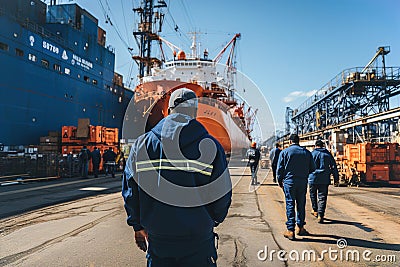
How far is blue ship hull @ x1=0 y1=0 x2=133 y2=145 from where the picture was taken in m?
17.3

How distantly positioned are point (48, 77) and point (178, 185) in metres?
21.0

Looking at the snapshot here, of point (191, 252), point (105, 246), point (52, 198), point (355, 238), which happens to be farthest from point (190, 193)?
point (52, 198)

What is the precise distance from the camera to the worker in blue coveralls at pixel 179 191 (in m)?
2.17

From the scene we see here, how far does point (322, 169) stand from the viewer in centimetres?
666

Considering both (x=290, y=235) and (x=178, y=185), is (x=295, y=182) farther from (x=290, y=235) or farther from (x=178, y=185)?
(x=178, y=185)

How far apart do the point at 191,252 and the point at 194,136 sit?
0.79m

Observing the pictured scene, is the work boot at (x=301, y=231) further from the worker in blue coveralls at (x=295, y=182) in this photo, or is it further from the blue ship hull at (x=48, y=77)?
the blue ship hull at (x=48, y=77)

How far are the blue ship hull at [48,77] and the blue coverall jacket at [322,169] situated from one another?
16271 millimetres

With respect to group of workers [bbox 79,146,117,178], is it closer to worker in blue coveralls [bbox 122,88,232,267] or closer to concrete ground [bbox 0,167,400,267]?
concrete ground [bbox 0,167,400,267]

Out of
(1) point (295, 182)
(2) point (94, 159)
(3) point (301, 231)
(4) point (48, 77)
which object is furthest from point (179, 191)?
(4) point (48, 77)

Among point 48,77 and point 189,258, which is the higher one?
point 48,77

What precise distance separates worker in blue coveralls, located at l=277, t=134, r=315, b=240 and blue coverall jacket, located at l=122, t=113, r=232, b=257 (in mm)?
3408

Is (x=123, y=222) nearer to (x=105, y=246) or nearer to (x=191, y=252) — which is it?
(x=105, y=246)

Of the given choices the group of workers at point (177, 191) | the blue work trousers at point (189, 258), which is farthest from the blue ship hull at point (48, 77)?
the blue work trousers at point (189, 258)
